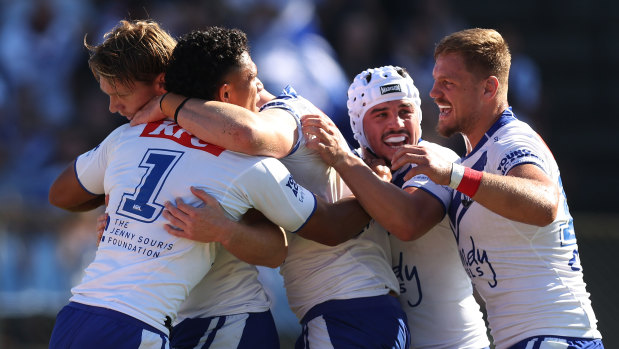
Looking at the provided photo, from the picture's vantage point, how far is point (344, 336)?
14.4 ft

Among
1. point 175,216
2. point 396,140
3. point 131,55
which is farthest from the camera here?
point 396,140

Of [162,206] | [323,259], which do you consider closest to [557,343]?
[323,259]

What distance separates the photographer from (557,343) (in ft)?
14.2

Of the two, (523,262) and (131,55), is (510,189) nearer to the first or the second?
(523,262)

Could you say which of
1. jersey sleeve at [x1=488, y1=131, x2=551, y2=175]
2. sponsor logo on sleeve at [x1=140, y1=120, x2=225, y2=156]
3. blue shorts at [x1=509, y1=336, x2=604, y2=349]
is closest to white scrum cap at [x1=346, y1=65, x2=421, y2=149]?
jersey sleeve at [x1=488, y1=131, x2=551, y2=175]

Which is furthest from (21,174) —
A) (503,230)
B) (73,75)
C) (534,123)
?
(503,230)

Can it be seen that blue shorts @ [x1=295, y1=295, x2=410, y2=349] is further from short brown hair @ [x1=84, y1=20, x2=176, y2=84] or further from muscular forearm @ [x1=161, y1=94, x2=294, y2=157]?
short brown hair @ [x1=84, y1=20, x2=176, y2=84]

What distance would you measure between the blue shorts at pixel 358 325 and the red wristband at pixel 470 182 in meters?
0.75

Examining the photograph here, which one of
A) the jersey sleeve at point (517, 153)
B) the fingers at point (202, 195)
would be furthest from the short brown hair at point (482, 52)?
the fingers at point (202, 195)

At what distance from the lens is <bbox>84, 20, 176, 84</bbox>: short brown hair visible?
436 cm

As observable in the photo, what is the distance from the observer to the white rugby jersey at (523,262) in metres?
4.40

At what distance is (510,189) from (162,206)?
161 cm

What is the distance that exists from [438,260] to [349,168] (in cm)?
85

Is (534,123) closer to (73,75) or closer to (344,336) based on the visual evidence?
(73,75)
